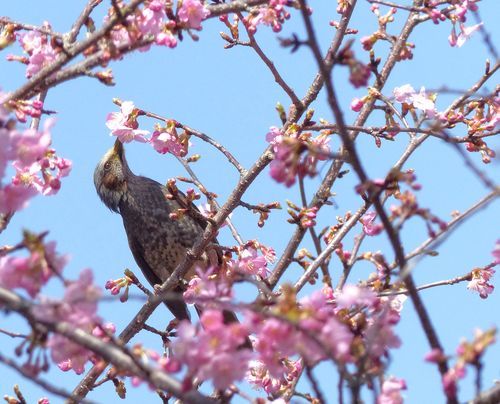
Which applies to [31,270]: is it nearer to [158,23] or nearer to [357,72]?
[357,72]

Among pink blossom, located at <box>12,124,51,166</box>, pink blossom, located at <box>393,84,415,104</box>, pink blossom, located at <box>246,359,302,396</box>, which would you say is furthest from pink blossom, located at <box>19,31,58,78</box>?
pink blossom, located at <box>246,359,302,396</box>

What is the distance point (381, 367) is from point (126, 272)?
2.87 metres

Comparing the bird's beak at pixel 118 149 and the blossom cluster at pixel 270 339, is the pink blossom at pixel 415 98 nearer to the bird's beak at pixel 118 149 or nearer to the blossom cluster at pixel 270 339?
the blossom cluster at pixel 270 339

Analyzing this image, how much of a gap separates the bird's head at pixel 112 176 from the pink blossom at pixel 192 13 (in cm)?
435

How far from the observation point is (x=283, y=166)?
227cm

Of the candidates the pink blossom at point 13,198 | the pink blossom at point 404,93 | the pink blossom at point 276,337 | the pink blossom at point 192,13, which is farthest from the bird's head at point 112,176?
the pink blossom at point 276,337

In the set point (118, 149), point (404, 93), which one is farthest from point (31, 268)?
point (118, 149)

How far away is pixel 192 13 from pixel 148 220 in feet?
13.3

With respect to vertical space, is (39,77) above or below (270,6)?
below

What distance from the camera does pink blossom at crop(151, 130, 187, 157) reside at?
15.3 feet

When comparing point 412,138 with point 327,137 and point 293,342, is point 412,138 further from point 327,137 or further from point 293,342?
point 293,342

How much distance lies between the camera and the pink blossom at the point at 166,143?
4.68 meters

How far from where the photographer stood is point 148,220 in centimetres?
693

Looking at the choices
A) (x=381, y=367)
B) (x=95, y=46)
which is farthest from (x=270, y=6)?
(x=381, y=367)
